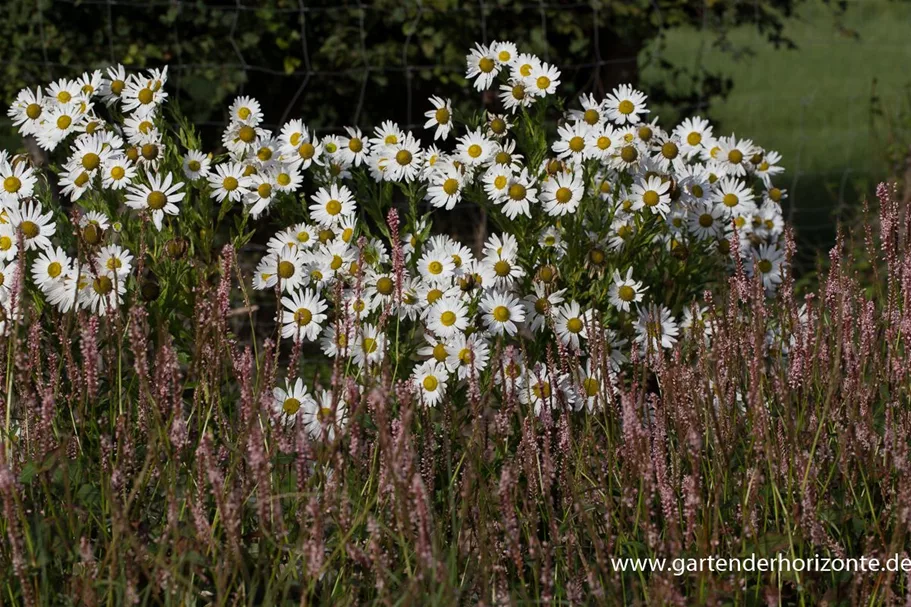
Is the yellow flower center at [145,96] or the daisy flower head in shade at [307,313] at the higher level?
the yellow flower center at [145,96]

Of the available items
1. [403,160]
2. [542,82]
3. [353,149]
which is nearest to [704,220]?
[542,82]

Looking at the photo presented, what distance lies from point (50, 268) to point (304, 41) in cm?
293

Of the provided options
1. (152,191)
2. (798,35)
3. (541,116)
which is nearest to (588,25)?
(541,116)

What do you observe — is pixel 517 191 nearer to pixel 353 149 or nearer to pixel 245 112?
→ pixel 353 149

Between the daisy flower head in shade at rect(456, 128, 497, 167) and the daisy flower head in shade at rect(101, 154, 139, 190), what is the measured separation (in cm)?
72

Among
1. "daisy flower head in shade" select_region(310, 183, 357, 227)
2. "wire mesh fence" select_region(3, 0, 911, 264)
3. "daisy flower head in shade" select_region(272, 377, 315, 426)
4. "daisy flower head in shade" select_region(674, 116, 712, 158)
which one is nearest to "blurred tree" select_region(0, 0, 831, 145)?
"wire mesh fence" select_region(3, 0, 911, 264)

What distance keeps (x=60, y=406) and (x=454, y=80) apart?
3.34 metres

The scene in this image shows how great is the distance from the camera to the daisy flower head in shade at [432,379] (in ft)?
8.95

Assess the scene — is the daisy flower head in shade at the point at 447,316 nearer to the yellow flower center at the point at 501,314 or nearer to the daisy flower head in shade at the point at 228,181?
the yellow flower center at the point at 501,314

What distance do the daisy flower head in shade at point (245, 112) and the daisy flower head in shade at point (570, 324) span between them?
32.9 inches

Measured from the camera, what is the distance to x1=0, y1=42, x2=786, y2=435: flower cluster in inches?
108

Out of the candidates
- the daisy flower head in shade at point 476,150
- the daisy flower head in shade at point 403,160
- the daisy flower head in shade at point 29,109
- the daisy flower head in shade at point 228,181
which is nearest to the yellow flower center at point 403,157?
the daisy flower head in shade at point 403,160

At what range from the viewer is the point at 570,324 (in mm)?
2834

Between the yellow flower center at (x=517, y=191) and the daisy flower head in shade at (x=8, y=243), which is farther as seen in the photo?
the yellow flower center at (x=517, y=191)
